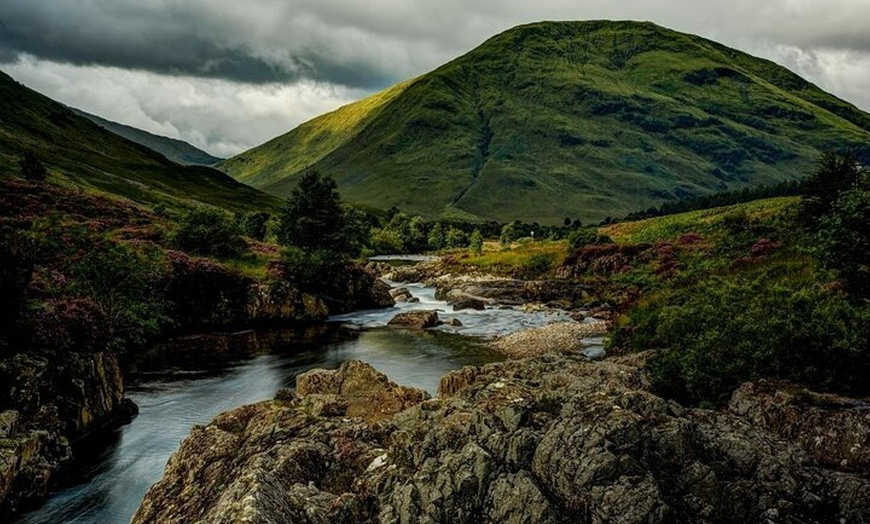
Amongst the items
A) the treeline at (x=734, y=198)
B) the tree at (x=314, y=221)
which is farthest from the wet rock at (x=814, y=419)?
the treeline at (x=734, y=198)

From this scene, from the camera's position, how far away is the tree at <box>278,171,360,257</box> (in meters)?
65.6

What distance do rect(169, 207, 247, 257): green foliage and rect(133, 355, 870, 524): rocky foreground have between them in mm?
47124

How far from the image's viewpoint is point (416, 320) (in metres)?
55.5

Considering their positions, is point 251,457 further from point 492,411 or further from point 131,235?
point 131,235

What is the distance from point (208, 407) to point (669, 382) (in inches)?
971

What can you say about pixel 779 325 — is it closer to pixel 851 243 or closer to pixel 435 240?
pixel 851 243

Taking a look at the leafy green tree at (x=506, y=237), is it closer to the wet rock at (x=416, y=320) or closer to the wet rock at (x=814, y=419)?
the wet rock at (x=416, y=320)

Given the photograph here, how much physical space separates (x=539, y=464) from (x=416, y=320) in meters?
42.2

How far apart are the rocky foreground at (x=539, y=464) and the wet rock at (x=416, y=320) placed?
119 feet

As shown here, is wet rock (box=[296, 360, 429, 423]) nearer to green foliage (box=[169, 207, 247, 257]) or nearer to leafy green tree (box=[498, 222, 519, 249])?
green foliage (box=[169, 207, 247, 257])

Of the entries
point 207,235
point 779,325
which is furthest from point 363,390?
point 207,235

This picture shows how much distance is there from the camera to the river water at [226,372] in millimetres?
21219

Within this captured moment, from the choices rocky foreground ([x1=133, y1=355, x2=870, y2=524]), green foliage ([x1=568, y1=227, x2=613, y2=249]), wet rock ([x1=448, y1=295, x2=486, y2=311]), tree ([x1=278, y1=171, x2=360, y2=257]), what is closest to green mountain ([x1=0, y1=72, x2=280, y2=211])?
tree ([x1=278, y1=171, x2=360, y2=257])

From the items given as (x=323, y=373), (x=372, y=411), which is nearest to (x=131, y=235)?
(x=323, y=373)
